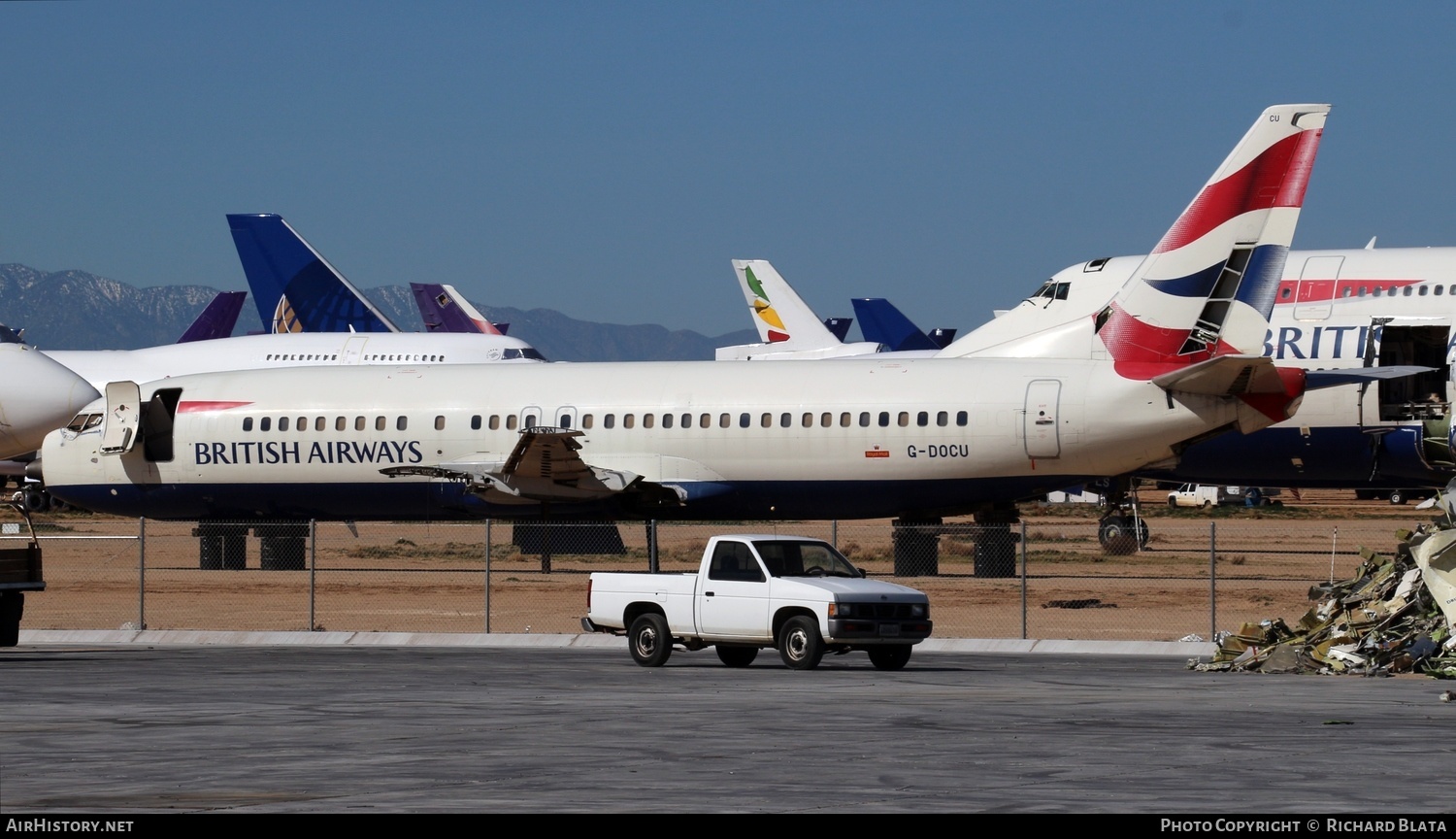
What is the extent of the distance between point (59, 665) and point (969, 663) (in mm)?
9924

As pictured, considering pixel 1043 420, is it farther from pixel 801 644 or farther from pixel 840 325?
pixel 840 325

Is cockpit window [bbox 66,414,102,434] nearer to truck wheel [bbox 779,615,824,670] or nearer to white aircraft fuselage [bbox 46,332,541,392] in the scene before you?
white aircraft fuselage [bbox 46,332,541,392]

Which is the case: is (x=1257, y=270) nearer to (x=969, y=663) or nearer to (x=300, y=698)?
(x=969, y=663)

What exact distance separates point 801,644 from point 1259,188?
562 inches

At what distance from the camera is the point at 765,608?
21281 millimetres

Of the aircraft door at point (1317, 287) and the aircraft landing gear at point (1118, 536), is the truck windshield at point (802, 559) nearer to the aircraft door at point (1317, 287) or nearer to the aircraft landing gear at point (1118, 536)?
the aircraft door at point (1317, 287)

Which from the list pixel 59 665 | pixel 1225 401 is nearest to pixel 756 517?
pixel 1225 401

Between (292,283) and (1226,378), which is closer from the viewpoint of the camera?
(1226,378)

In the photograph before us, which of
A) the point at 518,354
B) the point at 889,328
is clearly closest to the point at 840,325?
the point at 889,328

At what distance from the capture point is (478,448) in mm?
37188

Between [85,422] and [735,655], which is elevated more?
[85,422]

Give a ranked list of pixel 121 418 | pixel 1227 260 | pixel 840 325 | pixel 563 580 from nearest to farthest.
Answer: pixel 1227 260
pixel 563 580
pixel 121 418
pixel 840 325

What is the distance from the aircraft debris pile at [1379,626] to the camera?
20344 millimetres

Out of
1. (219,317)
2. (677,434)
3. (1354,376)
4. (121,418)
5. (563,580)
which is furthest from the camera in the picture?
(219,317)
